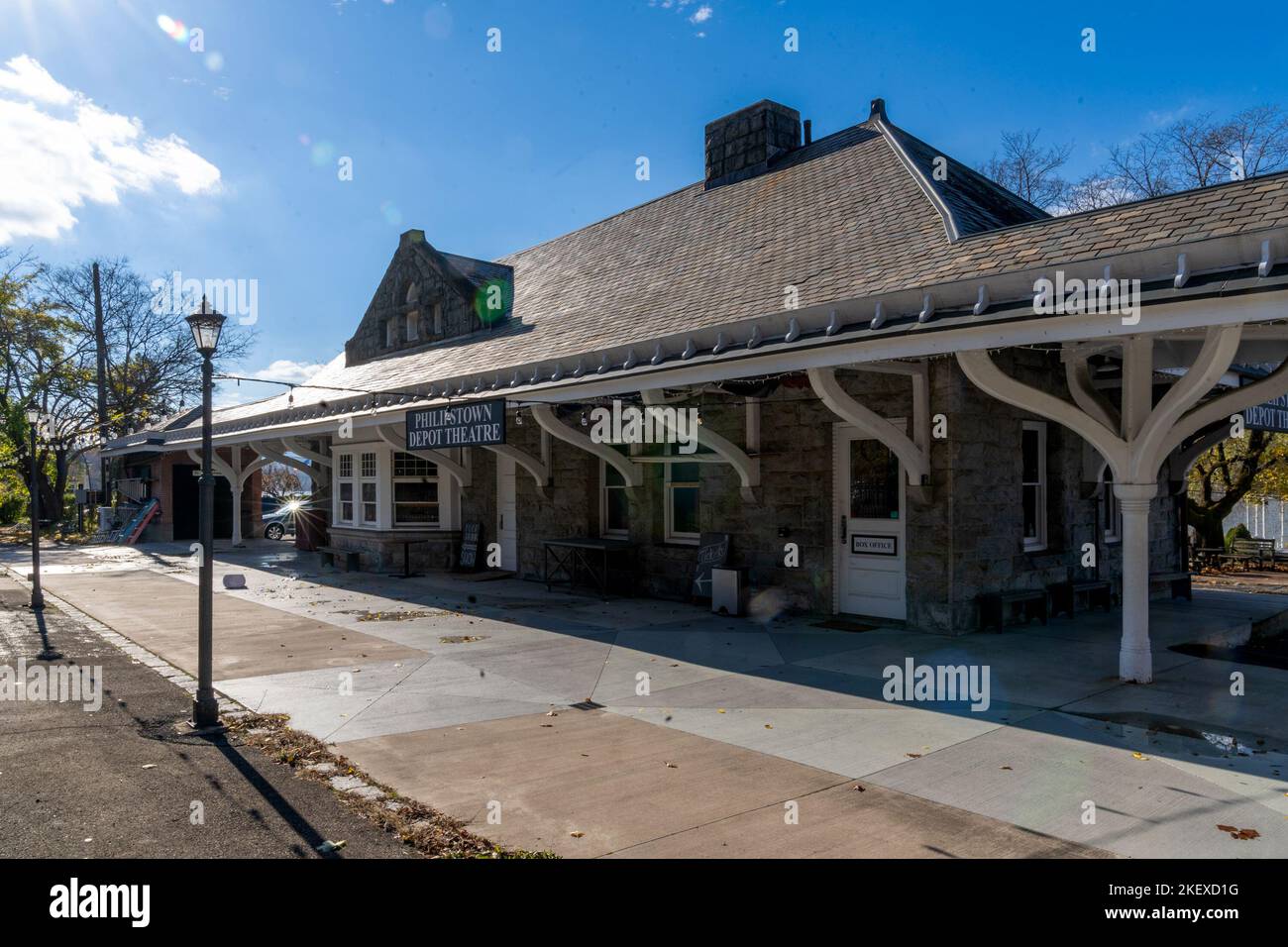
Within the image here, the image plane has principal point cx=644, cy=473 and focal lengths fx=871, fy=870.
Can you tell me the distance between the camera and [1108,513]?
1326cm

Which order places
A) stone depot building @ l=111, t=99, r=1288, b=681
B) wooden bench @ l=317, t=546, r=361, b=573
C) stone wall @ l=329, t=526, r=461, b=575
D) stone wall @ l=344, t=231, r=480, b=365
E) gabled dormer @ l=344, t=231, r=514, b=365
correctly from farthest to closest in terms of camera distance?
1. stone wall @ l=344, t=231, r=480, b=365
2. gabled dormer @ l=344, t=231, r=514, b=365
3. wooden bench @ l=317, t=546, r=361, b=573
4. stone wall @ l=329, t=526, r=461, b=575
5. stone depot building @ l=111, t=99, r=1288, b=681

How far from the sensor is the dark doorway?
3006 centimetres

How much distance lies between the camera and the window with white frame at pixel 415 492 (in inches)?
736

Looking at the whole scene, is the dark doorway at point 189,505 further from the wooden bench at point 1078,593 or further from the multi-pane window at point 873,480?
the wooden bench at point 1078,593

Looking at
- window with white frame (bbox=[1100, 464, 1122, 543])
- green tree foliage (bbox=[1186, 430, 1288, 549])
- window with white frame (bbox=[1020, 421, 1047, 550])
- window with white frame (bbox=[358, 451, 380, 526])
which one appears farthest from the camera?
green tree foliage (bbox=[1186, 430, 1288, 549])

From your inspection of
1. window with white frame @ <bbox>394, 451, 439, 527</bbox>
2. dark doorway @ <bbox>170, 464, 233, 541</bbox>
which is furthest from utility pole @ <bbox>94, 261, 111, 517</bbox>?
window with white frame @ <bbox>394, 451, 439, 527</bbox>

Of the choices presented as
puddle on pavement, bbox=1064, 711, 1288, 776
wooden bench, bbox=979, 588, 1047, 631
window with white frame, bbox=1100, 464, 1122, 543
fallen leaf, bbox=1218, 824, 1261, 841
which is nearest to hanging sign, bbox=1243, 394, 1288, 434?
window with white frame, bbox=1100, 464, 1122, 543

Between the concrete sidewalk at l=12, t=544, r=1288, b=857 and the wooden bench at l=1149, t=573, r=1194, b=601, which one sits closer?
the concrete sidewalk at l=12, t=544, r=1288, b=857

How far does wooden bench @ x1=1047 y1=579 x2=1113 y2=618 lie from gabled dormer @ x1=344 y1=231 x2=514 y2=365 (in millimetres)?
12121

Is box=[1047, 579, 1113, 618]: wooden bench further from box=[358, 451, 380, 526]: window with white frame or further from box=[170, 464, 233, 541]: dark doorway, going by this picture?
box=[170, 464, 233, 541]: dark doorway

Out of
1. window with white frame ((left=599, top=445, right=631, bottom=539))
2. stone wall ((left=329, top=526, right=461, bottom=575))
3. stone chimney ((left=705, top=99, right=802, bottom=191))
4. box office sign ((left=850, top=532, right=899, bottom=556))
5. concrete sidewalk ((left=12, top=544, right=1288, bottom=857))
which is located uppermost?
stone chimney ((left=705, top=99, right=802, bottom=191))

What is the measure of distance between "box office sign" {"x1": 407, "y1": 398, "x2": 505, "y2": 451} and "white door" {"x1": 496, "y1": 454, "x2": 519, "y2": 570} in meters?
3.86

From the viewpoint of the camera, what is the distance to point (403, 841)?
452 centimetres

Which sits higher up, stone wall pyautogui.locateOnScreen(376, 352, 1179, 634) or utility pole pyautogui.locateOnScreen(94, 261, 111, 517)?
utility pole pyautogui.locateOnScreen(94, 261, 111, 517)
